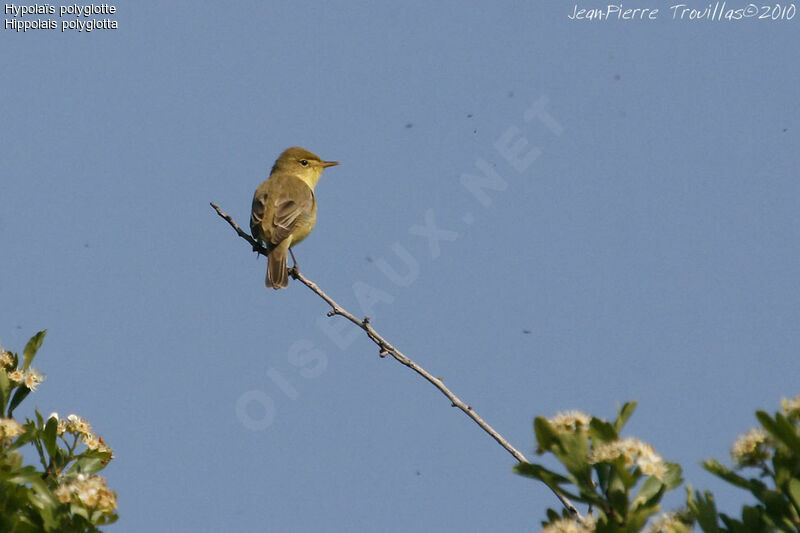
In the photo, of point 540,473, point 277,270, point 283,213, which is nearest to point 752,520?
point 540,473

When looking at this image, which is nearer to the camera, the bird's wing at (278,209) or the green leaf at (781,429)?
the green leaf at (781,429)

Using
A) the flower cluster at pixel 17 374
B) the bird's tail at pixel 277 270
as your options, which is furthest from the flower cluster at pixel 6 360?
the bird's tail at pixel 277 270

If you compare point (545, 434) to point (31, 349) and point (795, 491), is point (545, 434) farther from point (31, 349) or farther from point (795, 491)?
point (31, 349)

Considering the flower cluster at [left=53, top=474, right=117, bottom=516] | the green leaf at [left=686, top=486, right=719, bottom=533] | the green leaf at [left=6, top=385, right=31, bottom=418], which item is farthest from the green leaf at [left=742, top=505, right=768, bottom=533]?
the green leaf at [left=6, top=385, right=31, bottom=418]

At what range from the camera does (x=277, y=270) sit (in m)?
9.75

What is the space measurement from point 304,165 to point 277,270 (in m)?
2.76

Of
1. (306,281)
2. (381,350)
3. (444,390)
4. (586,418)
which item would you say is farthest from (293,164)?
(586,418)

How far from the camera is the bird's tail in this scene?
964 cm

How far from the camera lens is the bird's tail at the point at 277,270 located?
31.6 feet

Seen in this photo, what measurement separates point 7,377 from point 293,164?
7943 millimetres

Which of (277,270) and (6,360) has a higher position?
(277,270)

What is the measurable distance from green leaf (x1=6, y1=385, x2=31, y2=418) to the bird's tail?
5.08 m

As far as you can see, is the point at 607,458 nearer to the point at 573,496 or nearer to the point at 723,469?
the point at 573,496

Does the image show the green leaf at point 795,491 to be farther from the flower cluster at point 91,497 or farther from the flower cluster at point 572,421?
the flower cluster at point 91,497
